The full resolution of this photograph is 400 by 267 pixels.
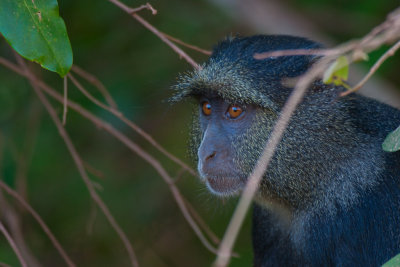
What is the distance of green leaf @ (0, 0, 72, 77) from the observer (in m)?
3.30

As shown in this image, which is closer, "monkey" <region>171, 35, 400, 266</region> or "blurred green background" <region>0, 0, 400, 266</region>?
"monkey" <region>171, 35, 400, 266</region>

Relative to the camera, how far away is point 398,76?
8.50 m

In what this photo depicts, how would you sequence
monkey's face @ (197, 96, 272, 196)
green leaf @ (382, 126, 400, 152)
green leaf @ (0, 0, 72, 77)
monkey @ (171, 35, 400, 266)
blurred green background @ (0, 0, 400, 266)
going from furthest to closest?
blurred green background @ (0, 0, 400, 266), monkey's face @ (197, 96, 272, 196), monkey @ (171, 35, 400, 266), green leaf @ (0, 0, 72, 77), green leaf @ (382, 126, 400, 152)

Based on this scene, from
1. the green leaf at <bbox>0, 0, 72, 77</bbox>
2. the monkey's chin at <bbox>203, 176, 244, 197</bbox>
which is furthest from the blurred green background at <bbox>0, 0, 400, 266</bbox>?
the green leaf at <bbox>0, 0, 72, 77</bbox>

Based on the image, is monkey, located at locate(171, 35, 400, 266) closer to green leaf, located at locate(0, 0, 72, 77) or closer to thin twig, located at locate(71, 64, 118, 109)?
thin twig, located at locate(71, 64, 118, 109)

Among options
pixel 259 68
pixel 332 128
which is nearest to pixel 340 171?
pixel 332 128

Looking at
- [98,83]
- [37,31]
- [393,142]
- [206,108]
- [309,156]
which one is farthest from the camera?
[98,83]

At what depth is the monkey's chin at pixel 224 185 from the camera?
13.9ft

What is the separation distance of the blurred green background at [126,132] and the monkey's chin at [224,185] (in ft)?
7.97

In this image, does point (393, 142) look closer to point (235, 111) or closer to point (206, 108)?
point (235, 111)

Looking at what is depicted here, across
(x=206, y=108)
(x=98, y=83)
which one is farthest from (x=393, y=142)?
(x=98, y=83)

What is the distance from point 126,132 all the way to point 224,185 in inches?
156

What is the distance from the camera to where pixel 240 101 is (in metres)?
4.16

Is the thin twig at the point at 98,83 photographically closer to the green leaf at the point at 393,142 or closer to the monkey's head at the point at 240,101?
the monkey's head at the point at 240,101
